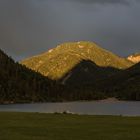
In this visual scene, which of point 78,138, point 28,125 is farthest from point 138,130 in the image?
point 28,125

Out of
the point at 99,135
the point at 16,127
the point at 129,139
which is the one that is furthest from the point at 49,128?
the point at 129,139

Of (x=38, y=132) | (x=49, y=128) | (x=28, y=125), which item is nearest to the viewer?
(x=38, y=132)

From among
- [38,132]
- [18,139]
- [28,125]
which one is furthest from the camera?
[28,125]

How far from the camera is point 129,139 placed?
3488 cm

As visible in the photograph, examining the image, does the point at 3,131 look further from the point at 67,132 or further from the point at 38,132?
the point at 67,132

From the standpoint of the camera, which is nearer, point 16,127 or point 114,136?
point 114,136

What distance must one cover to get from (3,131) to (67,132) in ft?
19.6

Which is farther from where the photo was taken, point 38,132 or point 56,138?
point 38,132

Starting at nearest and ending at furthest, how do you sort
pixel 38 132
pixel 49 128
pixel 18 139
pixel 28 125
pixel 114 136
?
pixel 18 139, pixel 114 136, pixel 38 132, pixel 49 128, pixel 28 125

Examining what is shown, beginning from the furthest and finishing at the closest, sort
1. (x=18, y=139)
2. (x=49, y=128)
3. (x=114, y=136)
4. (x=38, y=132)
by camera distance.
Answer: (x=49, y=128) → (x=38, y=132) → (x=114, y=136) → (x=18, y=139)

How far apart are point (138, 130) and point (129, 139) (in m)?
6.99

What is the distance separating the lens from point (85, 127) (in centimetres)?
4459

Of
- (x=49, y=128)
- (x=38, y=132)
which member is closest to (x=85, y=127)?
(x=49, y=128)

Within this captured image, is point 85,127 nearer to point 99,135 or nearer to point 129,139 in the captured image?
point 99,135
